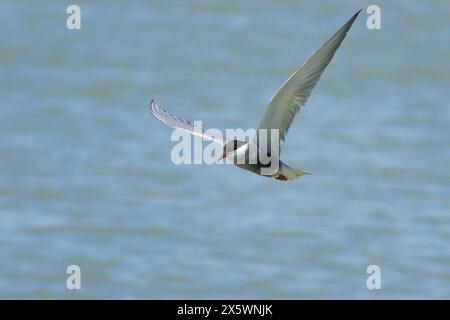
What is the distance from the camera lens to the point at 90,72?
64.6 ft

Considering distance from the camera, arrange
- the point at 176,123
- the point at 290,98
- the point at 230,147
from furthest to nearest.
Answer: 1. the point at 176,123
2. the point at 230,147
3. the point at 290,98

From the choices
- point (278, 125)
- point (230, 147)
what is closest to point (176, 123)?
point (230, 147)

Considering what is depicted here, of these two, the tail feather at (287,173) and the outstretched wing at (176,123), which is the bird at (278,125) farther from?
the outstretched wing at (176,123)

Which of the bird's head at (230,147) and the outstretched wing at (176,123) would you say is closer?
the bird's head at (230,147)

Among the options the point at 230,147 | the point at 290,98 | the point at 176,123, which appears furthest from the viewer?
the point at 176,123

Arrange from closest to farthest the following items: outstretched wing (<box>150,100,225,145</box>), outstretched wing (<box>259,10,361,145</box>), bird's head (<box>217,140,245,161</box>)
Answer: outstretched wing (<box>259,10,361,145</box>) → bird's head (<box>217,140,245,161</box>) → outstretched wing (<box>150,100,225,145</box>)

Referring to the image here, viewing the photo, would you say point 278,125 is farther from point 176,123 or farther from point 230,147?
point 176,123

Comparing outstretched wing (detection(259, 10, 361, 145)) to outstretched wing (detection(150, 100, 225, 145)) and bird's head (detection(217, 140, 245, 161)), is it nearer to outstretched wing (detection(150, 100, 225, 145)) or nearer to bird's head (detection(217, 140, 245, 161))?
bird's head (detection(217, 140, 245, 161))

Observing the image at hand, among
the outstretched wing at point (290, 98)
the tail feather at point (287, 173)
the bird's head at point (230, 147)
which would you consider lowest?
the tail feather at point (287, 173)

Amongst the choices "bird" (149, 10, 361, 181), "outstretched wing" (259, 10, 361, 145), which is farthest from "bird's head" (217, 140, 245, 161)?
"outstretched wing" (259, 10, 361, 145)

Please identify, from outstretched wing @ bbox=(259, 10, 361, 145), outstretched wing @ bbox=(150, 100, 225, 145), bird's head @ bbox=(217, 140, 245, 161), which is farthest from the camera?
outstretched wing @ bbox=(150, 100, 225, 145)

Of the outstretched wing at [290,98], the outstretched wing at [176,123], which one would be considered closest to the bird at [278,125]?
the outstretched wing at [290,98]

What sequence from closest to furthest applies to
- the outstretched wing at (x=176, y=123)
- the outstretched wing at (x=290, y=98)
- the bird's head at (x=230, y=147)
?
the outstretched wing at (x=290, y=98) → the bird's head at (x=230, y=147) → the outstretched wing at (x=176, y=123)

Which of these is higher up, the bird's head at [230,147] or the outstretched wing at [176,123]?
the outstretched wing at [176,123]
